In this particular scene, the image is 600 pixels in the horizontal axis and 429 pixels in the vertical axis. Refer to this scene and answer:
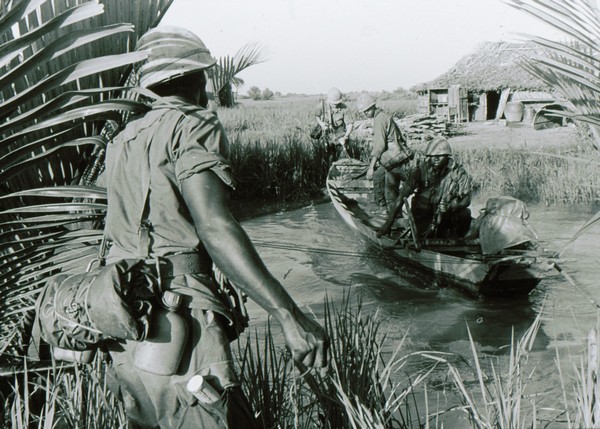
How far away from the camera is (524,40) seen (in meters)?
2.26

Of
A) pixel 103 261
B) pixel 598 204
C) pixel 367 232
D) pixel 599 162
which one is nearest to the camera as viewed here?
pixel 599 162

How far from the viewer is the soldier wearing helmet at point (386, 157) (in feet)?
37.0

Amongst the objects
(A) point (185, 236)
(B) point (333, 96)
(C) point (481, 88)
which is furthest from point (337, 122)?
(A) point (185, 236)

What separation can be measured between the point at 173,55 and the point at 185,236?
0.62 m

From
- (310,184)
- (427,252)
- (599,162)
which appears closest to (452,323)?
(427,252)

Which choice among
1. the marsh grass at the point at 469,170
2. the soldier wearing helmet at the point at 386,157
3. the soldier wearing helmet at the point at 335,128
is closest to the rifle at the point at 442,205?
the soldier wearing helmet at the point at 386,157

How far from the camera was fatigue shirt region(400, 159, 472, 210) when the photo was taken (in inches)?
338

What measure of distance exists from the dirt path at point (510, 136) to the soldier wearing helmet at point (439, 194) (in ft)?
34.6

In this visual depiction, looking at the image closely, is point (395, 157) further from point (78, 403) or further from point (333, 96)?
point (78, 403)

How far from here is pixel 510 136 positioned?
2045cm

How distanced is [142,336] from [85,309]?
0.20 metres

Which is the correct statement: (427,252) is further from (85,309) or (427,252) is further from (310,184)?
(310,184)

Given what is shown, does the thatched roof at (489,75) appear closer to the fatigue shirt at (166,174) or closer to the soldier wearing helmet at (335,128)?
the soldier wearing helmet at (335,128)

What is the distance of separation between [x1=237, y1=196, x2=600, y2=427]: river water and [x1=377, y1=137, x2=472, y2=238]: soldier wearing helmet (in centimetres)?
85
